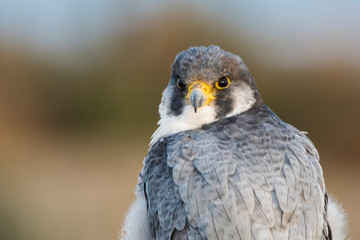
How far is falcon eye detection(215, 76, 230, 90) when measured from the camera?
11.3 feet

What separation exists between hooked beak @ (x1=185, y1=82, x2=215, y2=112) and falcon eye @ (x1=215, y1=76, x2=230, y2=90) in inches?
2.9

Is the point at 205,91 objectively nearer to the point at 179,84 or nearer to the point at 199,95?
the point at 199,95

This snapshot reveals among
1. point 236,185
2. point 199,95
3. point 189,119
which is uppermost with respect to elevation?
point 199,95

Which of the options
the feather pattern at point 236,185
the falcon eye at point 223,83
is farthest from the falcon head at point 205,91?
the feather pattern at point 236,185

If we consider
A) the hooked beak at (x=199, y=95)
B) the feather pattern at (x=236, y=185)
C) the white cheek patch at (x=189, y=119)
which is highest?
the hooked beak at (x=199, y=95)

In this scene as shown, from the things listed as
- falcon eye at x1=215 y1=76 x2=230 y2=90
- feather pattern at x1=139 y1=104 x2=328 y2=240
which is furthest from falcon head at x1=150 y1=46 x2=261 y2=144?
feather pattern at x1=139 y1=104 x2=328 y2=240

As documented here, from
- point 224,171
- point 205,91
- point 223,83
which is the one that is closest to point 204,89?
point 205,91

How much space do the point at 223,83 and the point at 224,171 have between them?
2.66ft

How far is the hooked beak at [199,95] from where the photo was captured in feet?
10.8

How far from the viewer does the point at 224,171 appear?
2.84 metres

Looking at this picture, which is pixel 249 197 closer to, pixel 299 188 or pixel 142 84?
pixel 299 188

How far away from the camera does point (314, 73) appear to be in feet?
32.6

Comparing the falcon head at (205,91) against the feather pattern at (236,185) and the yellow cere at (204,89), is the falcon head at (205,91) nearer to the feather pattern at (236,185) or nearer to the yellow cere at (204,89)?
the yellow cere at (204,89)

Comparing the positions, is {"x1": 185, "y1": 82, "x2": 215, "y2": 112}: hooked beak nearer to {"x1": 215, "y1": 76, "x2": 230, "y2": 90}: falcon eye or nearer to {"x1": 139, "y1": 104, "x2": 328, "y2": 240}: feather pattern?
{"x1": 215, "y1": 76, "x2": 230, "y2": 90}: falcon eye
